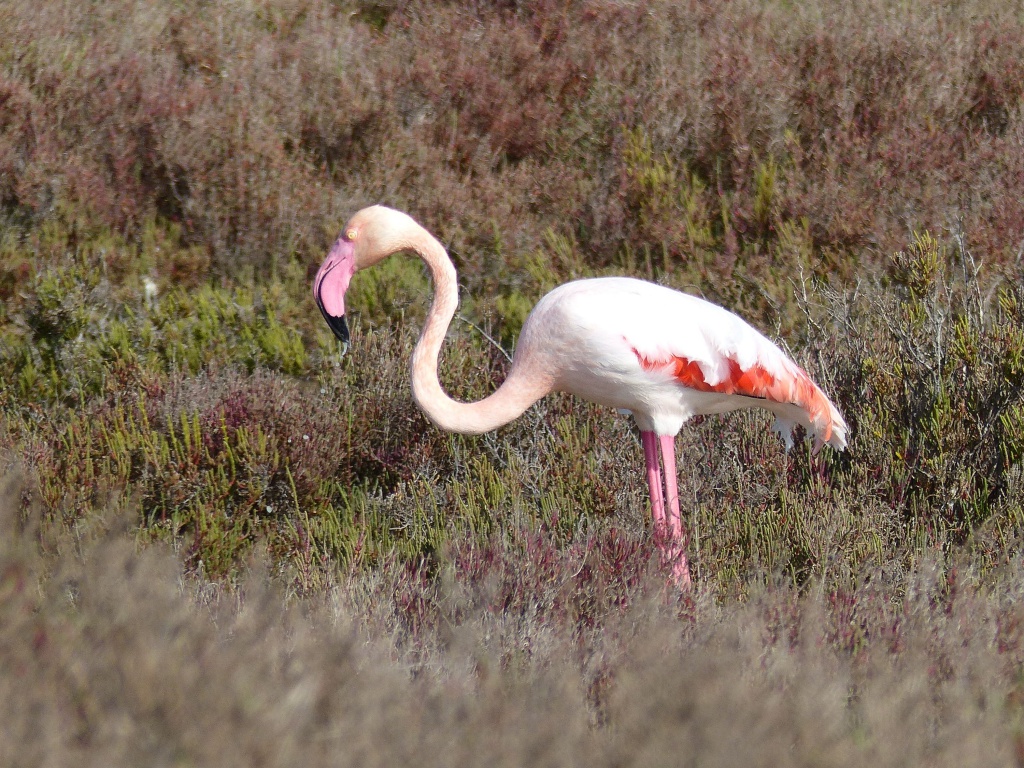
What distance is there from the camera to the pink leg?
3929 mm

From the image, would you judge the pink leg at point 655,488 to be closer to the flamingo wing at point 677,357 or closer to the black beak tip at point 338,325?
the flamingo wing at point 677,357

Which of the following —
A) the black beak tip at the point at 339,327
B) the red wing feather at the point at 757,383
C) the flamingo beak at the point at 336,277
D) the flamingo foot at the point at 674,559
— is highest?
the flamingo beak at the point at 336,277

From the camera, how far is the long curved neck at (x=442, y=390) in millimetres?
3742

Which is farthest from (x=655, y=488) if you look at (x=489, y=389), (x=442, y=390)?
(x=489, y=389)

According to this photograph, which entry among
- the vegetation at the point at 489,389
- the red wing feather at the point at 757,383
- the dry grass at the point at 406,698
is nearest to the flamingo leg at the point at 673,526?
the vegetation at the point at 489,389

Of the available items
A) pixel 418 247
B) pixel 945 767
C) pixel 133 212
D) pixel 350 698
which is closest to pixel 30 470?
pixel 418 247

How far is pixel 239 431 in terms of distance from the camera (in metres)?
4.60

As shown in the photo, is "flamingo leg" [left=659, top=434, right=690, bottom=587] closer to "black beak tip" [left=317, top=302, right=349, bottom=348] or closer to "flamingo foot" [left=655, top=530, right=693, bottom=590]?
"flamingo foot" [left=655, top=530, right=693, bottom=590]

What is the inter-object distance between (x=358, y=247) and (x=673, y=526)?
4.70 ft

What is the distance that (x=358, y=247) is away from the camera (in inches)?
151

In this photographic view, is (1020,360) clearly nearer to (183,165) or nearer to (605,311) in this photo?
(605,311)

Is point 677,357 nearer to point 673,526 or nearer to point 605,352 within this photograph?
point 605,352

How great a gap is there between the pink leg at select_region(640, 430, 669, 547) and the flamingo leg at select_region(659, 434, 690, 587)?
25 millimetres

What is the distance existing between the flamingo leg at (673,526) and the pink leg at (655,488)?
2 centimetres
